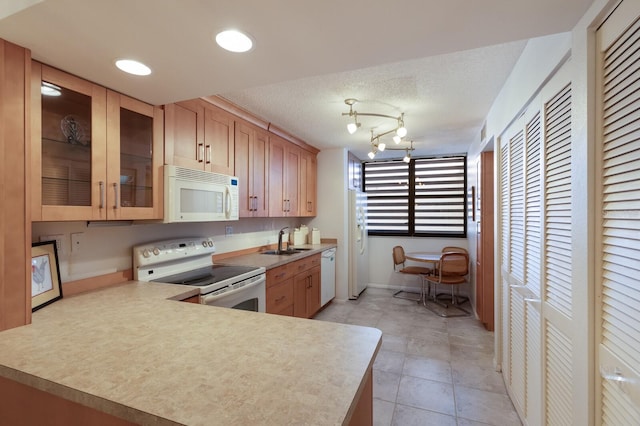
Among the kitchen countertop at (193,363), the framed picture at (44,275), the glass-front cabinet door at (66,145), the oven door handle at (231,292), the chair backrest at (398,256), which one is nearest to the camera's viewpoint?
the kitchen countertop at (193,363)

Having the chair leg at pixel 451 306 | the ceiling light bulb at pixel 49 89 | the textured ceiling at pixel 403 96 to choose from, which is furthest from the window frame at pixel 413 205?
the ceiling light bulb at pixel 49 89

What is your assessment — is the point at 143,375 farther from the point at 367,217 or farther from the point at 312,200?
the point at 367,217

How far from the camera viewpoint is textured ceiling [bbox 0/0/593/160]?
1044 mm

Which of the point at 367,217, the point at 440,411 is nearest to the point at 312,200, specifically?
the point at 367,217

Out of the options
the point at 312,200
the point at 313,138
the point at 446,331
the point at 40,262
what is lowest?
the point at 446,331

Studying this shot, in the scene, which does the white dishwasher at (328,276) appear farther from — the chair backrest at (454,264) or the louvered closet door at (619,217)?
the louvered closet door at (619,217)

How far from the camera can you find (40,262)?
60.8 inches

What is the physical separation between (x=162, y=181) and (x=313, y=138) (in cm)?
231

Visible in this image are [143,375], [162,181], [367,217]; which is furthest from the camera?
[367,217]

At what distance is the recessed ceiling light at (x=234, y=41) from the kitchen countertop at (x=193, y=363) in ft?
4.18

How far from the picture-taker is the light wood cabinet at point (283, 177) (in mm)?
3393

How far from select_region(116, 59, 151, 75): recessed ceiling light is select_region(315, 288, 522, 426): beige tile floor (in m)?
2.60

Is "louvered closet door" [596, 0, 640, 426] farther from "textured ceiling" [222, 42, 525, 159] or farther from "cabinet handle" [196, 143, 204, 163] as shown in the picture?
"cabinet handle" [196, 143, 204, 163]

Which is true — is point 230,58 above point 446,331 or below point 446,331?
above
